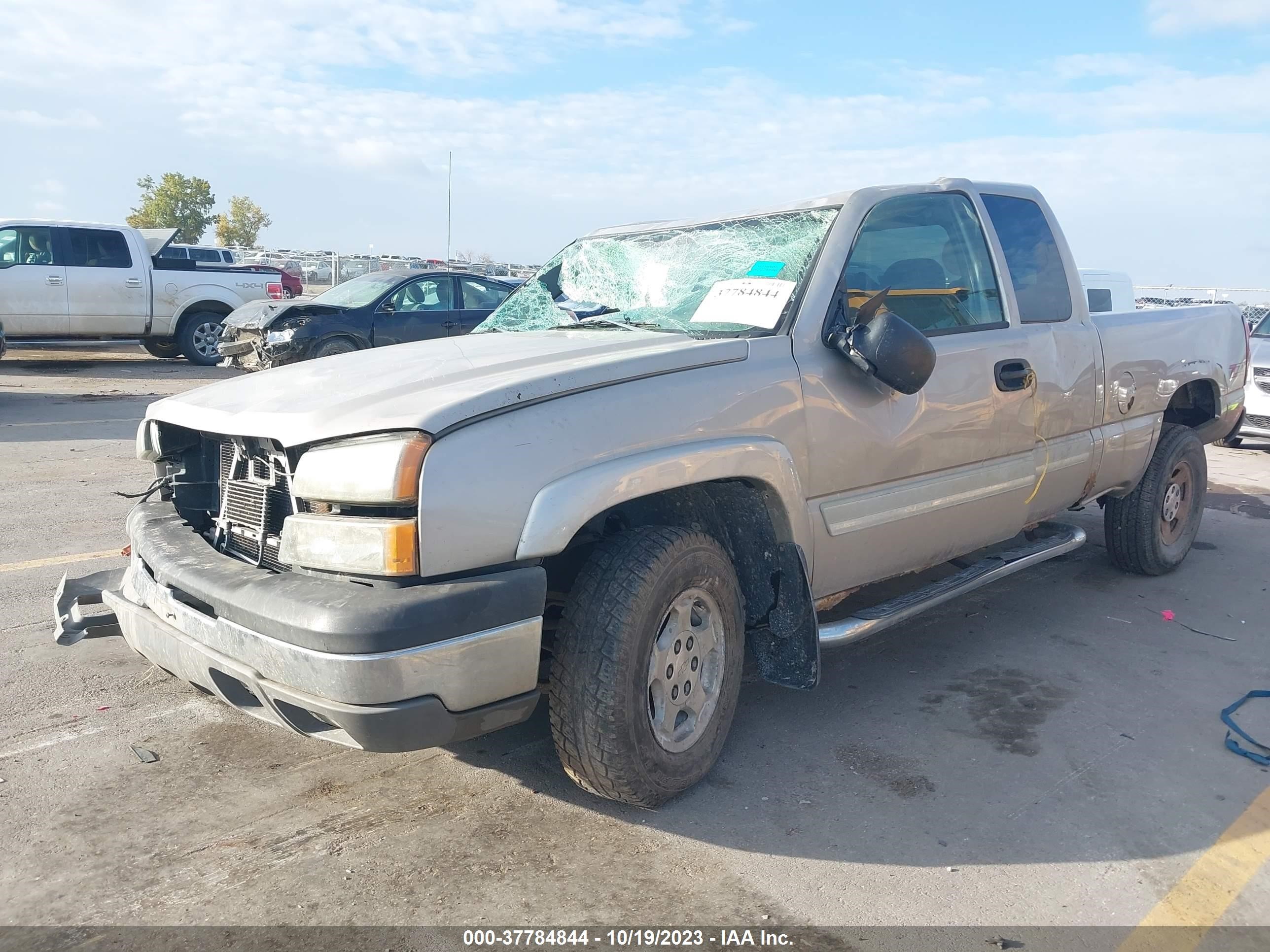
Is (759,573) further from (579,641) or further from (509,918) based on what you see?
(509,918)

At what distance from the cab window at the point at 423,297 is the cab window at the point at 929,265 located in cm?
951

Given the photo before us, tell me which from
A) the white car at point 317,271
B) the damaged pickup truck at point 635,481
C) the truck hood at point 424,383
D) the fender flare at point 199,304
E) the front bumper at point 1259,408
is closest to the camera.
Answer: the damaged pickup truck at point 635,481

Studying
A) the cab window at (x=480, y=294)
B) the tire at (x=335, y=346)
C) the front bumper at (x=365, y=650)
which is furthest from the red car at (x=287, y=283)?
the front bumper at (x=365, y=650)

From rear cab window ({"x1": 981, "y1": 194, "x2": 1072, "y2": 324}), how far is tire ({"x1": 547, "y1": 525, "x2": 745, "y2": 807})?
83.7 inches

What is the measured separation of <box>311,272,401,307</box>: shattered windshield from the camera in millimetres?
12703

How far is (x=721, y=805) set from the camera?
10.3ft

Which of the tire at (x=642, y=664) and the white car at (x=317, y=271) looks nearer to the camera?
the tire at (x=642, y=664)

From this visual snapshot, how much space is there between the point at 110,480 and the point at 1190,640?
6750 mm

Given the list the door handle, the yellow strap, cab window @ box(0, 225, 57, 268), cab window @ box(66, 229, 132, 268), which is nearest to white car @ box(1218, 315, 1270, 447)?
the yellow strap

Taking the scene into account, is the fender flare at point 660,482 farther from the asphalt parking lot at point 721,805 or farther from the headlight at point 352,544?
the asphalt parking lot at point 721,805

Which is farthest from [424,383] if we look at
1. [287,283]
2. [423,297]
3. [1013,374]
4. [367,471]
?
[287,283]

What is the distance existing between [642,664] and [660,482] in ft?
1.67

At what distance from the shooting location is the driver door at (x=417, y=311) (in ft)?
41.2

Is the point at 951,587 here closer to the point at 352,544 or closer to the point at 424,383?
the point at 424,383
